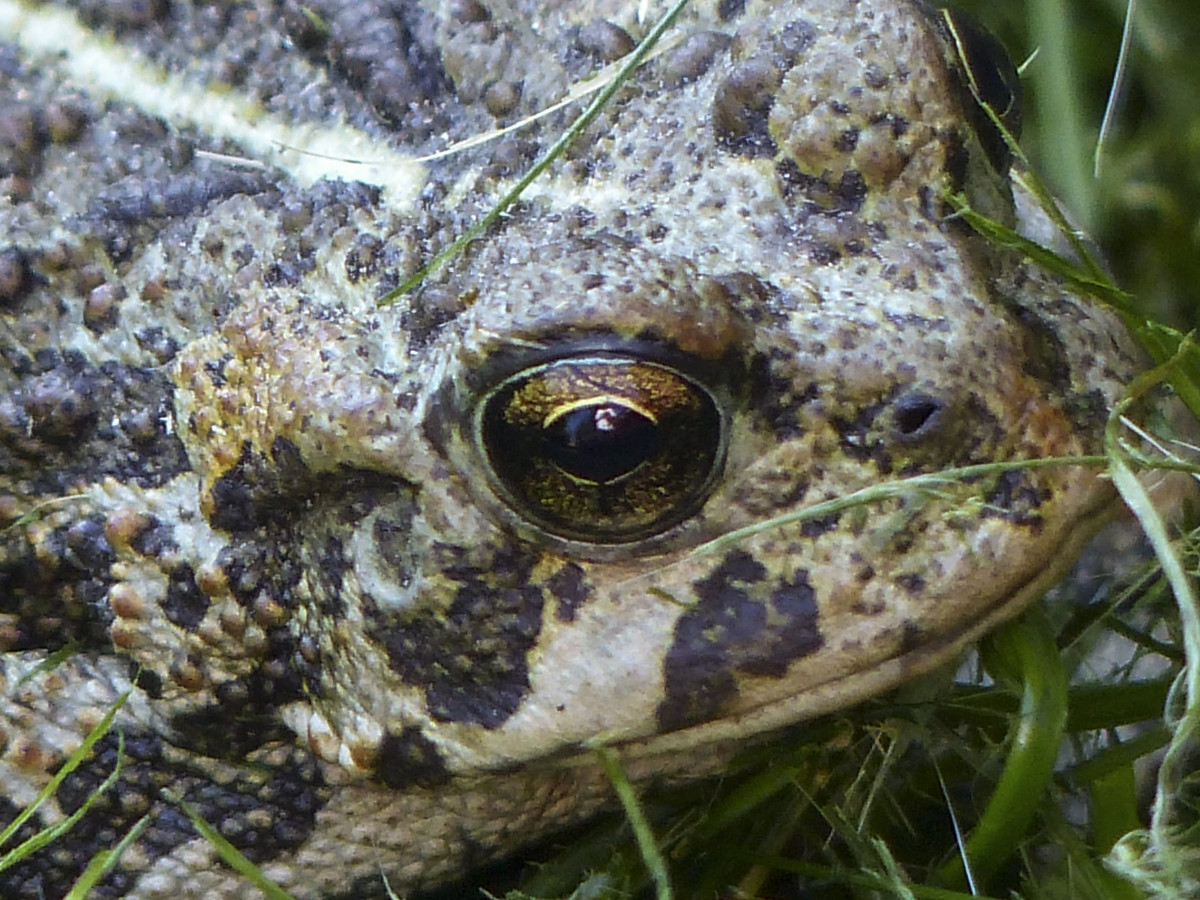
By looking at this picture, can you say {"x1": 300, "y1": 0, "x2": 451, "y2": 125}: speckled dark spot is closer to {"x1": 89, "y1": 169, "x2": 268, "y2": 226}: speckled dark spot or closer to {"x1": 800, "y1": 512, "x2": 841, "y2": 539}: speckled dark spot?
{"x1": 89, "y1": 169, "x2": 268, "y2": 226}: speckled dark spot

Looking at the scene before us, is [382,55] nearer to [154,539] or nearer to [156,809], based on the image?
[154,539]

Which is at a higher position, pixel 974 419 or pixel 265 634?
pixel 974 419

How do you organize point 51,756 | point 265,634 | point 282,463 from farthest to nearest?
point 51,756 → point 265,634 → point 282,463

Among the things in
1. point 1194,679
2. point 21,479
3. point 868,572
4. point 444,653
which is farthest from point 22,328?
point 1194,679

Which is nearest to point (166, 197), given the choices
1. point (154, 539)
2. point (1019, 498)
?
point (154, 539)

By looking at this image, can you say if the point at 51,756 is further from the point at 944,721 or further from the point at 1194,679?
the point at 1194,679
